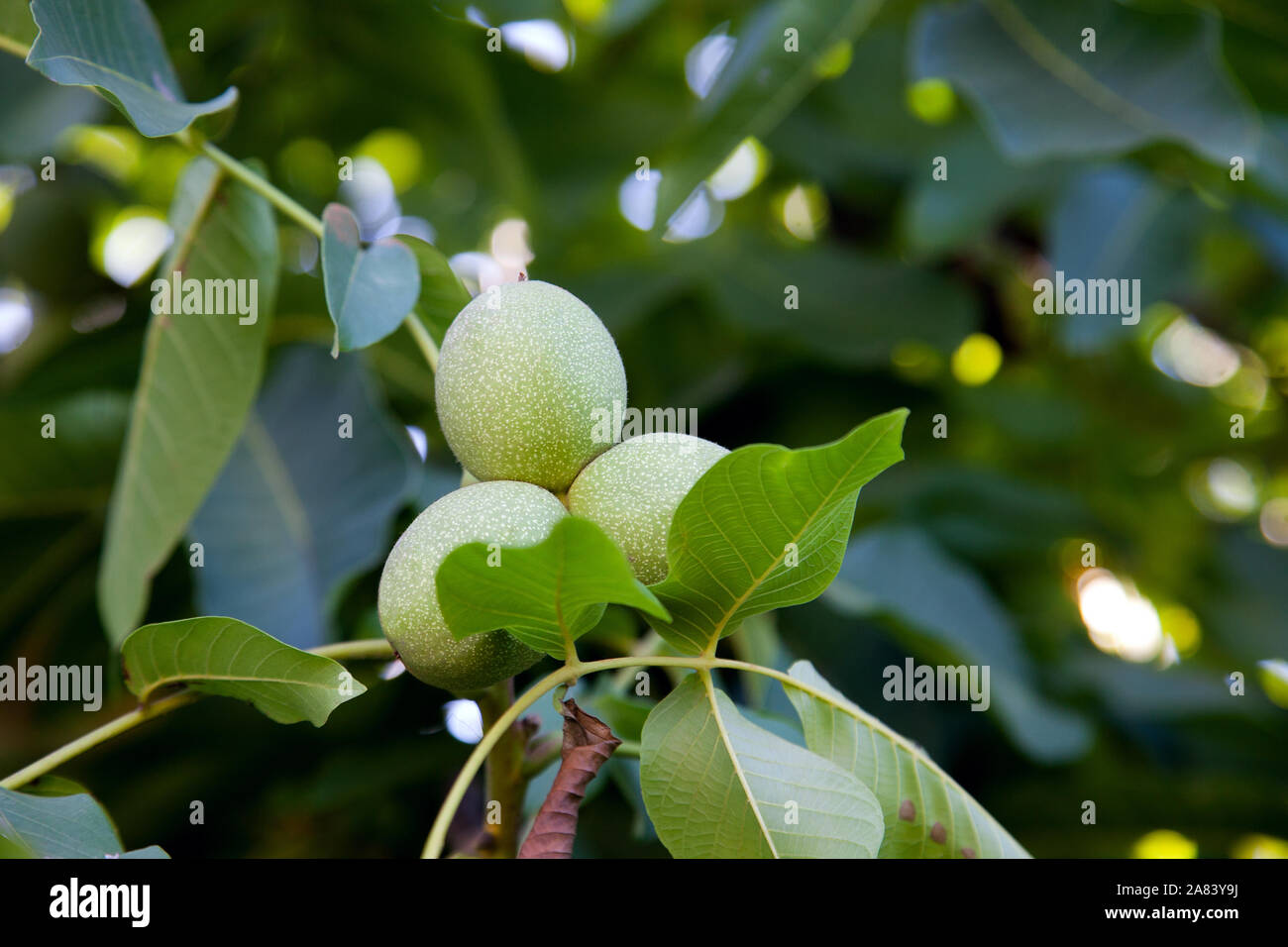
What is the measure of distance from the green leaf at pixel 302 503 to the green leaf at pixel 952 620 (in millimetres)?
547

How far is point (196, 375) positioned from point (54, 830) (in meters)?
0.38

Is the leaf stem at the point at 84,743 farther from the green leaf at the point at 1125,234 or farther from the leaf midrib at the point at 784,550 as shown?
the green leaf at the point at 1125,234

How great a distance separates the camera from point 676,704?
60 centimetres

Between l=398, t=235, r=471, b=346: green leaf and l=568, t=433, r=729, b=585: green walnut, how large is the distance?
0.19 metres

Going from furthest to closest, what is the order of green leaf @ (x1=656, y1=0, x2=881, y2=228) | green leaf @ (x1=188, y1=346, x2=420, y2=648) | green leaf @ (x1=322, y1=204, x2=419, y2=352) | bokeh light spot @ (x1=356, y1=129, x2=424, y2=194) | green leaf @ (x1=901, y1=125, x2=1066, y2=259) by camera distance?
bokeh light spot @ (x1=356, y1=129, x2=424, y2=194) < green leaf @ (x1=901, y1=125, x2=1066, y2=259) < green leaf @ (x1=656, y1=0, x2=881, y2=228) < green leaf @ (x1=188, y1=346, x2=420, y2=648) < green leaf @ (x1=322, y1=204, x2=419, y2=352)

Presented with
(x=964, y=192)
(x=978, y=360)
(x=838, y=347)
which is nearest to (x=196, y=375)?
(x=838, y=347)

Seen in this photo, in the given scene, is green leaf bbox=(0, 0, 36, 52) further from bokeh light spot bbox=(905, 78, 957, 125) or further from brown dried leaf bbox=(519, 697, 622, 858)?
bokeh light spot bbox=(905, 78, 957, 125)

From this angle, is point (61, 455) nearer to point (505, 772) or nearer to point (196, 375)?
point (196, 375)

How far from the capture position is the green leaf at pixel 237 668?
56cm

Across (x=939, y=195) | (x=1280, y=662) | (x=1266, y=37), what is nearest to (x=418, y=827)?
(x=939, y=195)
